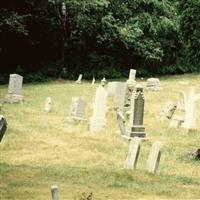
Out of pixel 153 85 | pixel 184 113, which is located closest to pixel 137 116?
pixel 184 113

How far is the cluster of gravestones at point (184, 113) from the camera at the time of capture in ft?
62.4

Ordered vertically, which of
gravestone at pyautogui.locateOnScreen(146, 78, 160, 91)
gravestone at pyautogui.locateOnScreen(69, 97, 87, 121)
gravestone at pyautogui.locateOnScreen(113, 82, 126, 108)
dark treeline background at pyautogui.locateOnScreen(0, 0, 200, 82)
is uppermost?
dark treeline background at pyautogui.locateOnScreen(0, 0, 200, 82)

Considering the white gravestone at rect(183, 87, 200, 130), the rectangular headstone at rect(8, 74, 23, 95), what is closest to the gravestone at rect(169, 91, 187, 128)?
the white gravestone at rect(183, 87, 200, 130)

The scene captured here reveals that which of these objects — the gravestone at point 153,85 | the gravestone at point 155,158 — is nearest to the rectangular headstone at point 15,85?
the gravestone at point 153,85

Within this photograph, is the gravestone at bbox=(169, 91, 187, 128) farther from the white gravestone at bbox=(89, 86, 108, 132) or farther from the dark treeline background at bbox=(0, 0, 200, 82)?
the dark treeline background at bbox=(0, 0, 200, 82)

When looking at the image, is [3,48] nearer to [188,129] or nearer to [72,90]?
[72,90]

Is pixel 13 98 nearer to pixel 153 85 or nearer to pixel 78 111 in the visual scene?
pixel 78 111

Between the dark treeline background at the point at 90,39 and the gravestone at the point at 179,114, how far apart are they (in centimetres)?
1687

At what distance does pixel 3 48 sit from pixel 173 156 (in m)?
25.3

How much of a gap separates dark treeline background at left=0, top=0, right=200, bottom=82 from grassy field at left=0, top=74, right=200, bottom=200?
1103cm

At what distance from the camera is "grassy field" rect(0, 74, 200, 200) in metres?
9.37

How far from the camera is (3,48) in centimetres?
3819

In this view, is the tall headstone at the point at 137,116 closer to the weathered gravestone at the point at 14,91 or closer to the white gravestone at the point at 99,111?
the white gravestone at the point at 99,111

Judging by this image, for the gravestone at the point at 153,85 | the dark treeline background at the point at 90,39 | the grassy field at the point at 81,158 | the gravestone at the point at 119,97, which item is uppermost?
the dark treeline background at the point at 90,39
